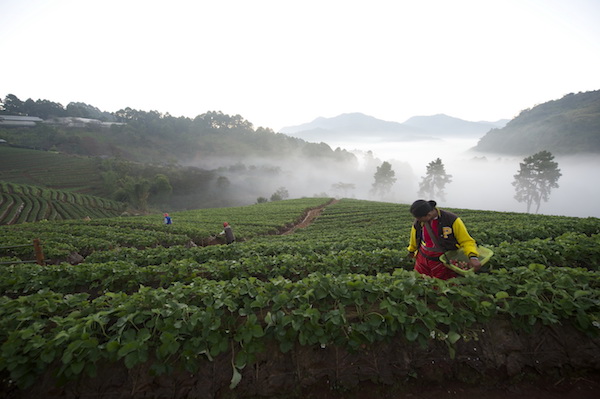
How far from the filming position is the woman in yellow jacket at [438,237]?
4.59 m

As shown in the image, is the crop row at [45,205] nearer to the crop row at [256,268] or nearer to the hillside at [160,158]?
the hillside at [160,158]

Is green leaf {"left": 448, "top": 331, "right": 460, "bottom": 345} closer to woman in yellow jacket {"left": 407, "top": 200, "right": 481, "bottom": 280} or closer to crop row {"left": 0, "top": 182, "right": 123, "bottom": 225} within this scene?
woman in yellow jacket {"left": 407, "top": 200, "right": 481, "bottom": 280}

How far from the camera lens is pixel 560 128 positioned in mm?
134250

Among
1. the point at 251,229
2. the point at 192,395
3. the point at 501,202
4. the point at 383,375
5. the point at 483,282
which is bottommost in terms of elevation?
the point at 501,202

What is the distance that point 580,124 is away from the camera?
125062mm

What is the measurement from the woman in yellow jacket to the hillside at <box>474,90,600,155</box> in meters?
175

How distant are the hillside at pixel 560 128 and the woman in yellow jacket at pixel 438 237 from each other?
175m

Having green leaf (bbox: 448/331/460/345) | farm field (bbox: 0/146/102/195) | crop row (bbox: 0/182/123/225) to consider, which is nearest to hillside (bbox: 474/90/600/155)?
green leaf (bbox: 448/331/460/345)

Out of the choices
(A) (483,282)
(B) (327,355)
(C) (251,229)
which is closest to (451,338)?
(A) (483,282)

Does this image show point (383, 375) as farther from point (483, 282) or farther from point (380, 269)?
point (380, 269)

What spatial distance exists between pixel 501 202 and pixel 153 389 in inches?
5403

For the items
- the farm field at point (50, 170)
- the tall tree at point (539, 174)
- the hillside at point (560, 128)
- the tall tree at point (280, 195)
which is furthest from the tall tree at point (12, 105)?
the hillside at point (560, 128)

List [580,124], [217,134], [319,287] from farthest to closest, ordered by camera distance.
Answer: [217,134] → [580,124] → [319,287]

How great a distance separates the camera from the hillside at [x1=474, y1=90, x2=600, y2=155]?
120250 mm
